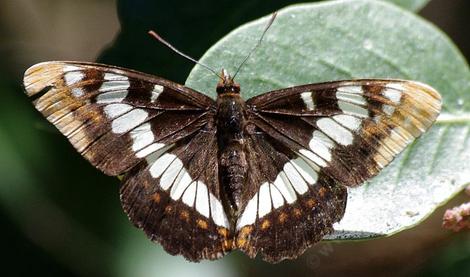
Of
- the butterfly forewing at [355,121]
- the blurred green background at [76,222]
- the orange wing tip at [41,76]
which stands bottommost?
the blurred green background at [76,222]

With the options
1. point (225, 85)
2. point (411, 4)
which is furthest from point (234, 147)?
point (411, 4)

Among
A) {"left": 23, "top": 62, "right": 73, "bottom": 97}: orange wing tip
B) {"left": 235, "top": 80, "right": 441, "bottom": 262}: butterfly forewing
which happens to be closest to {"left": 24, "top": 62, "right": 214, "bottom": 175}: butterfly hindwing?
{"left": 23, "top": 62, "right": 73, "bottom": 97}: orange wing tip

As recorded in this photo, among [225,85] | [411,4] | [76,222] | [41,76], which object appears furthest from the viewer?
[76,222]

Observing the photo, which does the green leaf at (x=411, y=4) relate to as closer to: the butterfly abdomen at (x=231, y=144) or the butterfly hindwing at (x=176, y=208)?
the butterfly abdomen at (x=231, y=144)

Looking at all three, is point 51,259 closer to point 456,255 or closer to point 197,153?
point 197,153

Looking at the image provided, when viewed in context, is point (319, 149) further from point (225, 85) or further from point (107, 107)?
point (107, 107)

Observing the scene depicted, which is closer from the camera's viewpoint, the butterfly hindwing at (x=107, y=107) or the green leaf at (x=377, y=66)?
the butterfly hindwing at (x=107, y=107)

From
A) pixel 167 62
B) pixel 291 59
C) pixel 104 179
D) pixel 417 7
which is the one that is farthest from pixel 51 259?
pixel 417 7

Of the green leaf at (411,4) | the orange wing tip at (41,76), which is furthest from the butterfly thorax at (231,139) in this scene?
the green leaf at (411,4)
